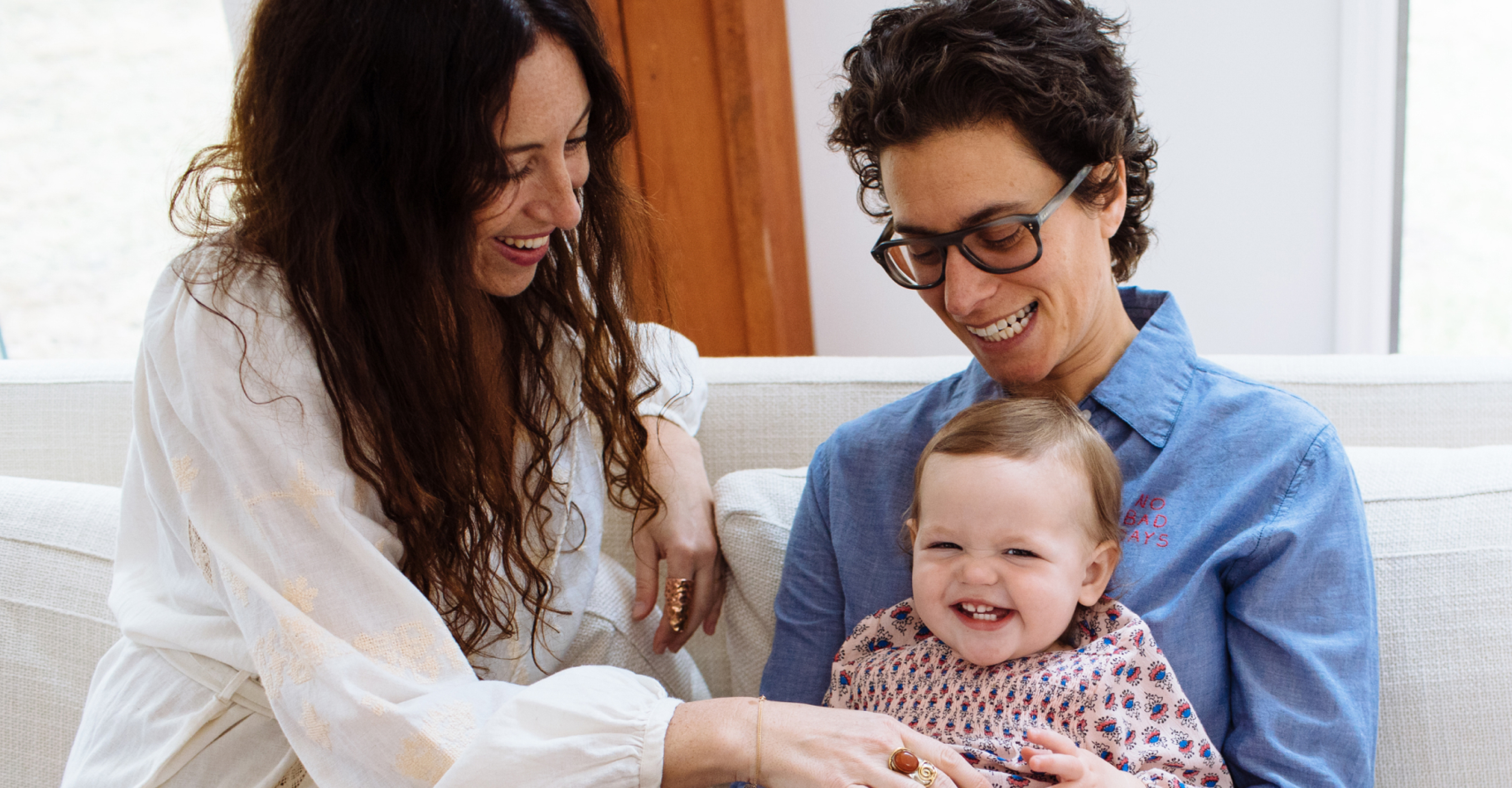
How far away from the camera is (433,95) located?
3.99 feet

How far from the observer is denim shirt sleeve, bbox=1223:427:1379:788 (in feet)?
3.80

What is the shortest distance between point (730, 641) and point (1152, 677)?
0.72 meters

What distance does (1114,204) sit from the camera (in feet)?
4.49

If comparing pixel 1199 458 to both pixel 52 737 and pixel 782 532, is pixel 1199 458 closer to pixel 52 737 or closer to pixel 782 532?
pixel 782 532

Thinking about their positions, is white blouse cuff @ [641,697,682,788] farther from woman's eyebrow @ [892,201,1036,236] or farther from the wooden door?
the wooden door

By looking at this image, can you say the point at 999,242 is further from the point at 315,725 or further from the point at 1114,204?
the point at 315,725

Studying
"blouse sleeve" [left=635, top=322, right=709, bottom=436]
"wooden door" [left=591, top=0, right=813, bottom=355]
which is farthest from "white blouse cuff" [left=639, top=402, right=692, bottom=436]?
"wooden door" [left=591, top=0, right=813, bottom=355]

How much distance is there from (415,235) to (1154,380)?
0.93 metres

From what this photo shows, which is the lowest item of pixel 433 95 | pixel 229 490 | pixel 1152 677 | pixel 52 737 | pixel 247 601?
pixel 52 737

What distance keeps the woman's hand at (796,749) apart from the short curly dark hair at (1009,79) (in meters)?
0.68

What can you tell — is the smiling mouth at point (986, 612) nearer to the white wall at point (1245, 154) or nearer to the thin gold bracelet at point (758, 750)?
the thin gold bracelet at point (758, 750)

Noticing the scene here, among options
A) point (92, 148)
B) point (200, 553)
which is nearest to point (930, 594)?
point (200, 553)

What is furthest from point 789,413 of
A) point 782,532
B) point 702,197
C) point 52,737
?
point 52,737

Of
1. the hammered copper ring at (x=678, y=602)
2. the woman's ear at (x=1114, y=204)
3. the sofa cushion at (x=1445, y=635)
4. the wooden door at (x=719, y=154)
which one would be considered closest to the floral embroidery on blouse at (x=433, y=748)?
the hammered copper ring at (x=678, y=602)
